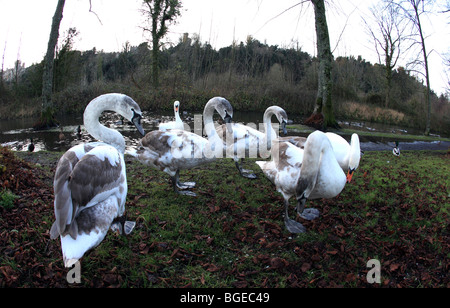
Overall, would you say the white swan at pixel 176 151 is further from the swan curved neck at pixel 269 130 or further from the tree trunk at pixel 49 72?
the tree trunk at pixel 49 72

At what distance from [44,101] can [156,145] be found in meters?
9.52

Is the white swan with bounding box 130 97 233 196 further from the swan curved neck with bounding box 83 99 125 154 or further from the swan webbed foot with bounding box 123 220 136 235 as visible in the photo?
the swan webbed foot with bounding box 123 220 136 235

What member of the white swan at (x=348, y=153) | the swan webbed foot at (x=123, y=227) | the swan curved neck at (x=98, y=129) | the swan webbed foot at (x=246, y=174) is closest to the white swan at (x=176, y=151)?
the swan curved neck at (x=98, y=129)

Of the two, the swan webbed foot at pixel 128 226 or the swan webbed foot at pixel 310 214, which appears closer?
the swan webbed foot at pixel 128 226

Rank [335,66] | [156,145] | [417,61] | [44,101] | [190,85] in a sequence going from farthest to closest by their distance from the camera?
[335,66], [190,85], [417,61], [44,101], [156,145]

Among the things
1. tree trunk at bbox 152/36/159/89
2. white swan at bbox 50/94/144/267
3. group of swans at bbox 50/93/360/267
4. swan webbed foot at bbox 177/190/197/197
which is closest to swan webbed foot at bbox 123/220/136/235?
group of swans at bbox 50/93/360/267

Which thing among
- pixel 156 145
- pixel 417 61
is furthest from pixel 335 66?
pixel 156 145

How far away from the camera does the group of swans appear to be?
2582 millimetres

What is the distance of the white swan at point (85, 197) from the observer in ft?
8.09

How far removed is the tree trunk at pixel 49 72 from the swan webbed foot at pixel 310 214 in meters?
11.8

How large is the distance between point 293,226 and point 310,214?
59 centimetres

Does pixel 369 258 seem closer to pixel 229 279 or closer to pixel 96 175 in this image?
pixel 229 279

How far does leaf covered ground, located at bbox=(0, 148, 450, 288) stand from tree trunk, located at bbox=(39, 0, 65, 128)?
25.2 ft

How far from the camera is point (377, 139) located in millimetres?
12422
